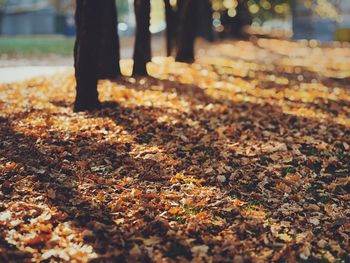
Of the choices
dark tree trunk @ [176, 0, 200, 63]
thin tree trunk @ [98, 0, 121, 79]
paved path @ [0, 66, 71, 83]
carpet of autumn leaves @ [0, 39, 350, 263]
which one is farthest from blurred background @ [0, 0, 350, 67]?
carpet of autumn leaves @ [0, 39, 350, 263]

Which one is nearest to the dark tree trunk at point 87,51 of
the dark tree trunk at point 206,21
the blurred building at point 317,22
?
the dark tree trunk at point 206,21

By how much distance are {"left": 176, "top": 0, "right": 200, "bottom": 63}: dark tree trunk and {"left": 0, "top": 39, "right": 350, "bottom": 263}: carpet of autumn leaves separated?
775cm

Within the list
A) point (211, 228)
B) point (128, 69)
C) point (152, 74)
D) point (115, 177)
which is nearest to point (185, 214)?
point (211, 228)

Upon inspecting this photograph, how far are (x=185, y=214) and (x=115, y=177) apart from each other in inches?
51.1

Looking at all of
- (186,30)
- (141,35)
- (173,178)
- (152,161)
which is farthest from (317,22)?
(173,178)

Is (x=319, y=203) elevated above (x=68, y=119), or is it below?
below

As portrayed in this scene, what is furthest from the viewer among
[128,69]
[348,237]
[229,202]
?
[128,69]

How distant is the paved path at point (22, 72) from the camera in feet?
44.7

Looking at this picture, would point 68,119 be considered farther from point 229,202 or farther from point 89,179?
point 229,202

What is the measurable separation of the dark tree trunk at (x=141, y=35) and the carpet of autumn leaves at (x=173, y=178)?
2656 millimetres

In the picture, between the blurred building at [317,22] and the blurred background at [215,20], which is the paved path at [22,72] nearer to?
the blurred background at [215,20]

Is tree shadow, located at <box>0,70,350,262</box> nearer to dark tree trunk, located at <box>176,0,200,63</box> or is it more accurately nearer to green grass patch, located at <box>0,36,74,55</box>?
dark tree trunk, located at <box>176,0,200,63</box>

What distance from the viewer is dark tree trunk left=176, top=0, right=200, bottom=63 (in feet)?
58.4

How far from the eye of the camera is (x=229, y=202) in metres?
5.33
